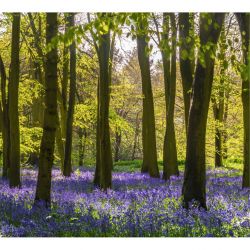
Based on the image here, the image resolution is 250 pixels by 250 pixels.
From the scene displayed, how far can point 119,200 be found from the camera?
9.59 metres

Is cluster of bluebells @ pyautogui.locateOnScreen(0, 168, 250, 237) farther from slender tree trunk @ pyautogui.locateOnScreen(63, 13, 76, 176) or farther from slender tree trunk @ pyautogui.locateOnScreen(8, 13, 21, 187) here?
slender tree trunk @ pyautogui.locateOnScreen(63, 13, 76, 176)

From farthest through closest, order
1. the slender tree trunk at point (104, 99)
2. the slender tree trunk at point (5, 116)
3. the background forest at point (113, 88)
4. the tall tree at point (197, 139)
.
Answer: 1. the slender tree trunk at point (5, 116)
2. the background forest at point (113, 88)
3. the slender tree trunk at point (104, 99)
4. the tall tree at point (197, 139)

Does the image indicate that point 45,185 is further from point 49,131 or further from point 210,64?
point 210,64

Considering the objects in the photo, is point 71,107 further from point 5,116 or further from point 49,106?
point 49,106

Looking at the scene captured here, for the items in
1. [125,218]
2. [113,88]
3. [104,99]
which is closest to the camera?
[125,218]

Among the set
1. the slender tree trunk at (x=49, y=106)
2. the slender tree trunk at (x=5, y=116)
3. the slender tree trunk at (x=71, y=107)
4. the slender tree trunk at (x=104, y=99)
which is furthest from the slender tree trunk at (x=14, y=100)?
the slender tree trunk at (x=71, y=107)

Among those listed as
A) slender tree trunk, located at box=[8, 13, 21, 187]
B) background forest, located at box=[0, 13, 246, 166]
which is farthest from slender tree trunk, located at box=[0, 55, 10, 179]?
slender tree trunk, located at box=[8, 13, 21, 187]

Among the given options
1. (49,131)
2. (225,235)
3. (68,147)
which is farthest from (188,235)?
(68,147)

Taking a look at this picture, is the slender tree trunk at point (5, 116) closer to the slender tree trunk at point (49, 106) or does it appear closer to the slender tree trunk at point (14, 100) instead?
the slender tree trunk at point (14, 100)

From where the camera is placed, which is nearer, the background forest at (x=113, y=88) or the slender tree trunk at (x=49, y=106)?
the slender tree trunk at (x=49, y=106)

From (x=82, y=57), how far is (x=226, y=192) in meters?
10.6

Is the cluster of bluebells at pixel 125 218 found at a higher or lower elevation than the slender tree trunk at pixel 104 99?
lower

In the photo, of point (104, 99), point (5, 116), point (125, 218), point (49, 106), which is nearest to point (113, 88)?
→ point (5, 116)
